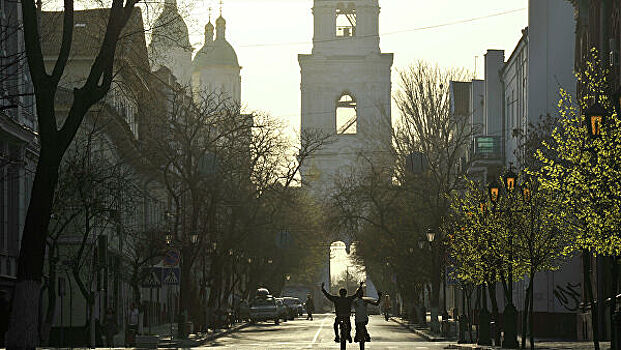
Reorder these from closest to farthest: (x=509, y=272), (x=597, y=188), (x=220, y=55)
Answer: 1. (x=597, y=188)
2. (x=509, y=272)
3. (x=220, y=55)

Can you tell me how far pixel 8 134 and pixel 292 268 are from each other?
6927cm

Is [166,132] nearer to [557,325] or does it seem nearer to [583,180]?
[557,325]

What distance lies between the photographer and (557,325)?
5147cm

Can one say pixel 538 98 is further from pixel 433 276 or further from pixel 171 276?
pixel 171 276

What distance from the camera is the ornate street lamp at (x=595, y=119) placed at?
2750 centimetres

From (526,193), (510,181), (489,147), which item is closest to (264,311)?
(489,147)

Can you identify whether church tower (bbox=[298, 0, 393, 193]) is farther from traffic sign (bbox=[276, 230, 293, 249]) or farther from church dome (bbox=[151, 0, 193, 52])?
church dome (bbox=[151, 0, 193, 52])

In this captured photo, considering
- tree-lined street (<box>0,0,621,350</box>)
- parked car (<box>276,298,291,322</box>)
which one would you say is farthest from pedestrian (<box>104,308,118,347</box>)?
parked car (<box>276,298,291,322</box>)

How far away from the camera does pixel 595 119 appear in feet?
90.4

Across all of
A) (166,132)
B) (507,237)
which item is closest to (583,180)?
(507,237)

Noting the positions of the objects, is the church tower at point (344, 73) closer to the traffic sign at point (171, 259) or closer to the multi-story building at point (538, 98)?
the multi-story building at point (538, 98)

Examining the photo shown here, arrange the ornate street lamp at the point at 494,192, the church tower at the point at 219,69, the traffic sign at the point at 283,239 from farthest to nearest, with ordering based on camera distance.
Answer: the church tower at the point at 219,69
the traffic sign at the point at 283,239
the ornate street lamp at the point at 494,192

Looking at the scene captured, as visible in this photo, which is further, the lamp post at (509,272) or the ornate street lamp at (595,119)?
the lamp post at (509,272)

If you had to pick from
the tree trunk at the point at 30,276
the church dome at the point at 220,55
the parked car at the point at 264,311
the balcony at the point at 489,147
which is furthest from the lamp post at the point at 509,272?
the church dome at the point at 220,55
